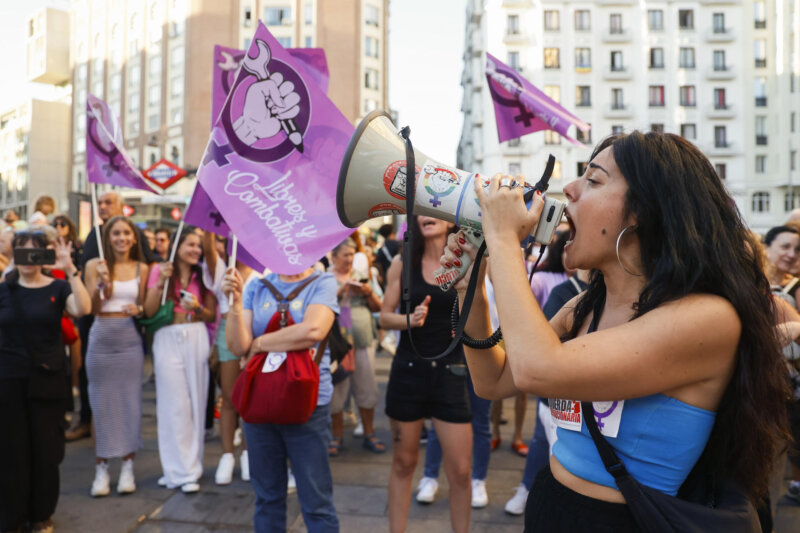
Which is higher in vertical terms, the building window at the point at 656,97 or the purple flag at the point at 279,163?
the building window at the point at 656,97

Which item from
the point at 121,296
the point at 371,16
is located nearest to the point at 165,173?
the point at 121,296

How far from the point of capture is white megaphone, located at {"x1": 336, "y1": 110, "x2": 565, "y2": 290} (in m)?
1.64

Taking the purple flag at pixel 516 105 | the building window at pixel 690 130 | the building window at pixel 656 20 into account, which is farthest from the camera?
the building window at pixel 656 20

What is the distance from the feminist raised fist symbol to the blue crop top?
1.87 metres

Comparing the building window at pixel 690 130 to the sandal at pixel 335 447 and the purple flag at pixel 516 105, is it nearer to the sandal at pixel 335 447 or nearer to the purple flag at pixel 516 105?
the purple flag at pixel 516 105

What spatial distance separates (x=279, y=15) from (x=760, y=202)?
35.2 m

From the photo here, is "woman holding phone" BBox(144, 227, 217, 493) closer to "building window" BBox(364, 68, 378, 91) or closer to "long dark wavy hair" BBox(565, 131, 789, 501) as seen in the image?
"long dark wavy hair" BBox(565, 131, 789, 501)

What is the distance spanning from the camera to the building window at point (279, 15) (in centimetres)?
4319

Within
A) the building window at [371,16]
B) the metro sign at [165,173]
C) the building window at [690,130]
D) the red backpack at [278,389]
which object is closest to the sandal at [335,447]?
the red backpack at [278,389]

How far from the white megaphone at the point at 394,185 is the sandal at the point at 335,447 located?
159 inches

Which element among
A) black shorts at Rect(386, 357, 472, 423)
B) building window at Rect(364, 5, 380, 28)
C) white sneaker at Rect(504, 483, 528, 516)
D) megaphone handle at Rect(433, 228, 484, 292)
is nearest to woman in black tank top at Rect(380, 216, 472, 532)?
black shorts at Rect(386, 357, 472, 423)

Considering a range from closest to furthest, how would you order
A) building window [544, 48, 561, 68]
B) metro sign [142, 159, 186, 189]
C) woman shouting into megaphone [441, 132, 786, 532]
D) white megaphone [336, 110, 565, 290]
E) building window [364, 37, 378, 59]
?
woman shouting into megaphone [441, 132, 786, 532] → white megaphone [336, 110, 565, 290] → metro sign [142, 159, 186, 189] → building window [544, 48, 561, 68] → building window [364, 37, 378, 59]

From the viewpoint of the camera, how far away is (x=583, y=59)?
41312 mm

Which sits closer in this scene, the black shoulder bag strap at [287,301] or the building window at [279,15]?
the black shoulder bag strap at [287,301]
